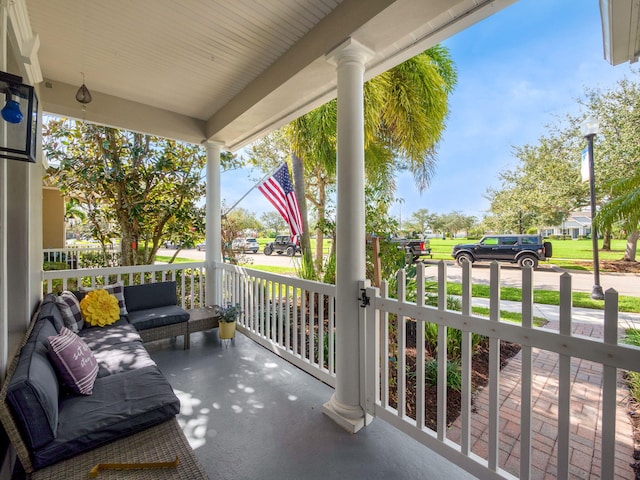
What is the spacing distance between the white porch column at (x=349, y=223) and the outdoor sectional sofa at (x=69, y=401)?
1170 mm

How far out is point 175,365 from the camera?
3.15 meters

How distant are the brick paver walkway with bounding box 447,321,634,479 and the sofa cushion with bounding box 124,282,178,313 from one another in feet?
11.4

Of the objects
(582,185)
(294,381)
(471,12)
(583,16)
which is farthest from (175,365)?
(582,185)

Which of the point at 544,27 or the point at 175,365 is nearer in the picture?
the point at 175,365

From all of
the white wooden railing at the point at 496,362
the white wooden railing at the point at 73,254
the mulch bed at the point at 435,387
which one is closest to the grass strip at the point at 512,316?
the mulch bed at the point at 435,387

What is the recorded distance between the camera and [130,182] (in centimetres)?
566

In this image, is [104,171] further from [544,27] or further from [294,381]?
[544,27]

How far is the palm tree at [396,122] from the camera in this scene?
4539mm

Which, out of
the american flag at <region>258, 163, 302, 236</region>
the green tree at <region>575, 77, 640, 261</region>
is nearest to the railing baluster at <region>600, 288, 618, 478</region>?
the american flag at <region>258, 163, 302, 236</region>

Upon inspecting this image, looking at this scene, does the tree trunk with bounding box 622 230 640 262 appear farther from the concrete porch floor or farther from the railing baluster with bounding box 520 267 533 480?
the concrete porch floor

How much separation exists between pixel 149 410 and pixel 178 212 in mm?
4834

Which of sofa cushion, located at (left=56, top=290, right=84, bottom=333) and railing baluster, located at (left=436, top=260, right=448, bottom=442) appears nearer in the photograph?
railing baluster, located at (left=436, top=260, right=448, bottom=442)

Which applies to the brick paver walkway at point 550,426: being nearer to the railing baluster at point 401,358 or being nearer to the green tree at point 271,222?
the railing baluster at point 401,358

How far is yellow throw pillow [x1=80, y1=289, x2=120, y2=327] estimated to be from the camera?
303cm
